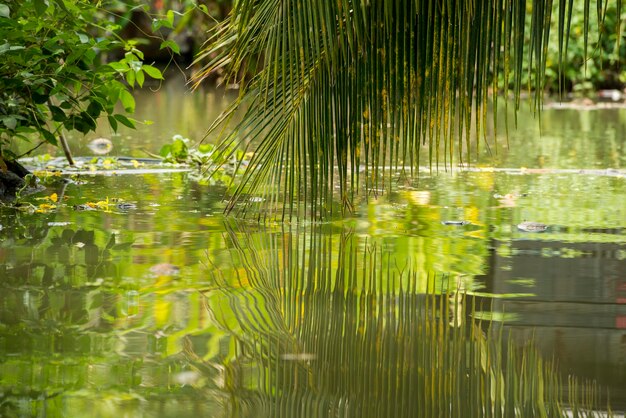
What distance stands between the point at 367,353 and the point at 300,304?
16.7 inches

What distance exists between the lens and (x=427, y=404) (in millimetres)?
1711

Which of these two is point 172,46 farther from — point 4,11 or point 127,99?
point 4,11

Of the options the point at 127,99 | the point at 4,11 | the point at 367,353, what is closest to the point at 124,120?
the point at 127,99

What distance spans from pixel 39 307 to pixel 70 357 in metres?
0.41

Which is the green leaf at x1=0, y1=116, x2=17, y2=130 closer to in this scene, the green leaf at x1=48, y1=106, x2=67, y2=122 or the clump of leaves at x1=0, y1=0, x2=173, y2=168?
the clump of leaves at x1=0, y1=0, x2=173, y2=168

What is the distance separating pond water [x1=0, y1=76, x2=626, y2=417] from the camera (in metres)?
1.77

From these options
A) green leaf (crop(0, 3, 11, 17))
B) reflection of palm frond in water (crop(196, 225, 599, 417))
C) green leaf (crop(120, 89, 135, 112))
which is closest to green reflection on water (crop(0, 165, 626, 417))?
reflection of palm frond in water (crop(196, 225, 599, 417))

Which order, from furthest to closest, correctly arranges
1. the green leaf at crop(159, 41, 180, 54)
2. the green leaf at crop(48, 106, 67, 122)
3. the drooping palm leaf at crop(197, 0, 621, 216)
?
1. the green leaf at crop(48, 106, 67, 122)
2. the green leaf at crop(159, 41, 180, 54)
3. the drooping palm leaf at crop(197, 0, 621, 216)

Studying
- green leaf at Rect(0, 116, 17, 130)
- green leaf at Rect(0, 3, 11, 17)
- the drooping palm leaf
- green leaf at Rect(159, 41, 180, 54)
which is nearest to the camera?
the drooping palm leaf

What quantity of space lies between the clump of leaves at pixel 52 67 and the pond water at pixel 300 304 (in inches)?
12.3

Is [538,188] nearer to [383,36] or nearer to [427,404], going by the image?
[383,36]

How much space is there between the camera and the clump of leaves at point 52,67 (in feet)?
12.2

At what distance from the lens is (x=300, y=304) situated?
2.40m

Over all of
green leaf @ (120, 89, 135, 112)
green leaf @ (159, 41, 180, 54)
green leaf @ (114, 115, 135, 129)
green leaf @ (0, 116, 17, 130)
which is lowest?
green leaf @ (0, 116, 17, 130)
